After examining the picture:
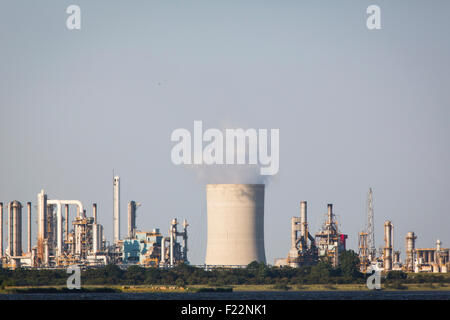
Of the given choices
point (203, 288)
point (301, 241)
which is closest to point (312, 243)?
point (301, 241)

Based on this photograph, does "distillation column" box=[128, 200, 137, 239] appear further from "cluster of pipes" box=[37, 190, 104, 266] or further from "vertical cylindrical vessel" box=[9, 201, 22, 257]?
"vertical cylindrical vessel" box=[9, 201, 22, 257]

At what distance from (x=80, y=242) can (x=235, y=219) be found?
34277 mm

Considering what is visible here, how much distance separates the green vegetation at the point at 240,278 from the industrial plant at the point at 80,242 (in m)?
9.82

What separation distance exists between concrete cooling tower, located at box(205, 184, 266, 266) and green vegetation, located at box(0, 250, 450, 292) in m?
3.78

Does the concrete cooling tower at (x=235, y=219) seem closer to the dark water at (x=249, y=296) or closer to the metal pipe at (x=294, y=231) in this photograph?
the dark water at (x=249, y=296)

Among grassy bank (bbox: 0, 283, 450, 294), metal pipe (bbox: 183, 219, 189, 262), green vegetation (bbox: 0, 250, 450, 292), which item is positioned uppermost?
metal pipe (bbox: 183, 219, 189, 262)

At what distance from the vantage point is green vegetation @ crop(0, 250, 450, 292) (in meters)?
158

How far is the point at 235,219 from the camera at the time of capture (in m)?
153

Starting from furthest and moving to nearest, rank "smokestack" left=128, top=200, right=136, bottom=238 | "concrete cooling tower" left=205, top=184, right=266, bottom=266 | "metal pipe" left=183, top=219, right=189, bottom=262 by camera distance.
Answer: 1. "smokestack" left=128, top=200, right=136, bottom=238
2. "metal pipe" left=183, top=219, right=189, bottom=262
3. "concrete cooling tower" left=205, top=184, right=266, bottom=266

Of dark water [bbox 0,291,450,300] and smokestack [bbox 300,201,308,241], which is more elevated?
smokestack [bbox 300,201,308,241]

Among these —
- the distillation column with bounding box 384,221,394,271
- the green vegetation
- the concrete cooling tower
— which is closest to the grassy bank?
the green vegetation

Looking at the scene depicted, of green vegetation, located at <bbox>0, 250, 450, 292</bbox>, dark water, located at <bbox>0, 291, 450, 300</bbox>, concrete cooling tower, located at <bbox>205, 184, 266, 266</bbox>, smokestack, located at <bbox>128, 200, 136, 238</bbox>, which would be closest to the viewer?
dark water, located at <bbox>0, 291, 450, 300</bbox>
